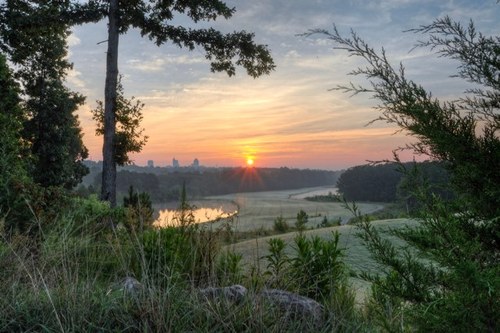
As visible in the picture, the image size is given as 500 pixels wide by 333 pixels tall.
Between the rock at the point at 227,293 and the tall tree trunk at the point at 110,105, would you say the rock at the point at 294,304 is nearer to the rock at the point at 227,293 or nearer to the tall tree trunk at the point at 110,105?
the rock at the point at 227,293

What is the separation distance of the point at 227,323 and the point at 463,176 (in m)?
2.54

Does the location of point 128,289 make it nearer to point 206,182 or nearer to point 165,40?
point 165,40

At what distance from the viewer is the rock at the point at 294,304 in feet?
15.2

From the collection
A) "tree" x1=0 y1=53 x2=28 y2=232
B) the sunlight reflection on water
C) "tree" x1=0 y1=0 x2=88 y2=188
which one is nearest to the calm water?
the sunlight reflection on water

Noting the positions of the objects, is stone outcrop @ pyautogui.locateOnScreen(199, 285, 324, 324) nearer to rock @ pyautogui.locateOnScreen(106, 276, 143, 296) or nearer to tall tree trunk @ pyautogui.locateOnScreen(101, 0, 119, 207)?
rock @ pyautogui.locateOnScreen(106, 276, 143, 296)

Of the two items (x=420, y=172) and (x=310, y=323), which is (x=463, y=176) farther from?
(x=310, y=323)

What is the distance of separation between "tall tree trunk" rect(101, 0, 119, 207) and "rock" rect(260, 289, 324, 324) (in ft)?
43.5

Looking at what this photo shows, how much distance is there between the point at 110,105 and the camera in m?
16.8

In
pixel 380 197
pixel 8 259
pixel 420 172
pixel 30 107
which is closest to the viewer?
pixel 420 172

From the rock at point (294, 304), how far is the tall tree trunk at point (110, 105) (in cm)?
1327

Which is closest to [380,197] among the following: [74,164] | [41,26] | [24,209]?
[74,164]

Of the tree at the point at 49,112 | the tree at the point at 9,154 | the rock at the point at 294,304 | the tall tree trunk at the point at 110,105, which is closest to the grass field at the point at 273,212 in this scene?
the rock at the point at 294,304

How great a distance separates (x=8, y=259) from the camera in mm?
6035

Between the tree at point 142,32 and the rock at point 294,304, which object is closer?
the rock at point 294,304
